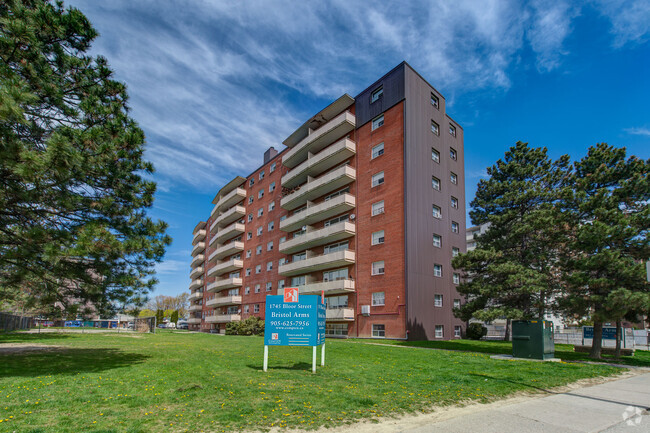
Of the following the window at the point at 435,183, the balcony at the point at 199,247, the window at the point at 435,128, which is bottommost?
the balcony at the point at 199,247

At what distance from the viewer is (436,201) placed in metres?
35.5

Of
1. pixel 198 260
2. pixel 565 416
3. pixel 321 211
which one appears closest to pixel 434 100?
pixel 321 211

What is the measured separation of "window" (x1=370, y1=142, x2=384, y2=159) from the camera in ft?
117

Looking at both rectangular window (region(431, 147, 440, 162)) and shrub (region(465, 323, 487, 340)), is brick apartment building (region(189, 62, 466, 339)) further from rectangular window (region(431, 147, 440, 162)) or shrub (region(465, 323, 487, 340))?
shrub (region(465, 323, 487, 340))

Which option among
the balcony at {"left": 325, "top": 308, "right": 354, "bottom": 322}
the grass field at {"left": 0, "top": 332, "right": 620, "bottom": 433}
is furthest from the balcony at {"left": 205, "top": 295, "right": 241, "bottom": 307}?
the grass field at {"left": 0, "top": 332, "right": 620, "bottom": 433}

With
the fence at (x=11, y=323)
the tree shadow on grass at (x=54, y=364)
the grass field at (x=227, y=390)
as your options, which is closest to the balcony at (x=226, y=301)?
the fence at (x=11, y=323)

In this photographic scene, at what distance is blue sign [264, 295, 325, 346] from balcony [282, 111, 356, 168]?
29673 millimetres

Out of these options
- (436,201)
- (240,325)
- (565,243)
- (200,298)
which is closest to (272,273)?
(240,325)

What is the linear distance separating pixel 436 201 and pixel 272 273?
2459 centimetres

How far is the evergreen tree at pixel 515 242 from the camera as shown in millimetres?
21391

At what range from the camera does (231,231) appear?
63.9m

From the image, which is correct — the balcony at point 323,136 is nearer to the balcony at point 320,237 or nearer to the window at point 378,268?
the balcony at point 320,237

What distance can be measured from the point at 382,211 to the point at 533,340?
747 inches

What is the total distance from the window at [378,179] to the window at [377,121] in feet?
15.6
